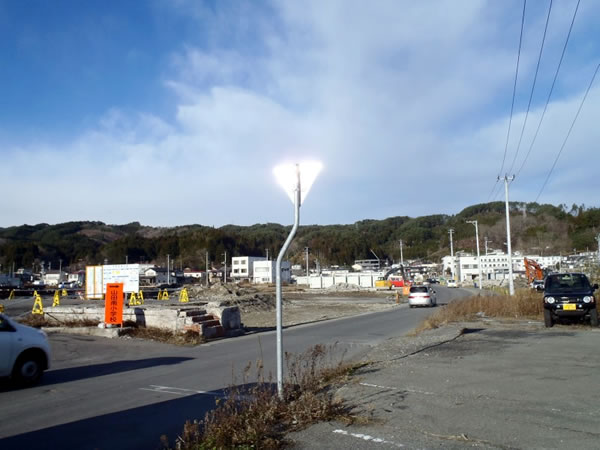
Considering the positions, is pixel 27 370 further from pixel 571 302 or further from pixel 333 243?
pixel 333 243

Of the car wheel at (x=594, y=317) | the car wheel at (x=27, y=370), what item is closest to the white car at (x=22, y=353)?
the car wheel at (x=27, y=370)

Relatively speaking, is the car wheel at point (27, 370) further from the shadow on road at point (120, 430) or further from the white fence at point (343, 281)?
the white fence at point (343, 281)

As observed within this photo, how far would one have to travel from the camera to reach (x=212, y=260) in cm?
17862

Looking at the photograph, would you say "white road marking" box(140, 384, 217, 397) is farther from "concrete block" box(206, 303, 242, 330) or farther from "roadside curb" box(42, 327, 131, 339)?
"concrete block" box(206, 303, 242, 330)

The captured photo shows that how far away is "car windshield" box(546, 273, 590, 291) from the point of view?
16891 millimetres

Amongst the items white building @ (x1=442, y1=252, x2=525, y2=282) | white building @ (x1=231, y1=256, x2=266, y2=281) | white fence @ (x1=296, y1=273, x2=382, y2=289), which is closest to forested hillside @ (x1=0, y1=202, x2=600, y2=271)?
white building @ (x1=442, y1=252, x2=525, y2=282)

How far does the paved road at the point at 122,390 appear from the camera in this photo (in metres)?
6.17

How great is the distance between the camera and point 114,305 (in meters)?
16.8

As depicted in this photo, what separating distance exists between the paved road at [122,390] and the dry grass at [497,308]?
6.23 m

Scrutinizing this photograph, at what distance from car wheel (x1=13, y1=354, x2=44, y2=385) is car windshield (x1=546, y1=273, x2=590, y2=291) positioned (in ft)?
52.8

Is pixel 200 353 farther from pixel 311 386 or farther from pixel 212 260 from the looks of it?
pixel 212 260

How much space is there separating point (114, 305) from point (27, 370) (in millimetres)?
7815

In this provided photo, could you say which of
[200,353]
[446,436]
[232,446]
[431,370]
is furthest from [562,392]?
[200,353]

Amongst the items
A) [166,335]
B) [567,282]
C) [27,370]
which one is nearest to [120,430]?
[27,370]
